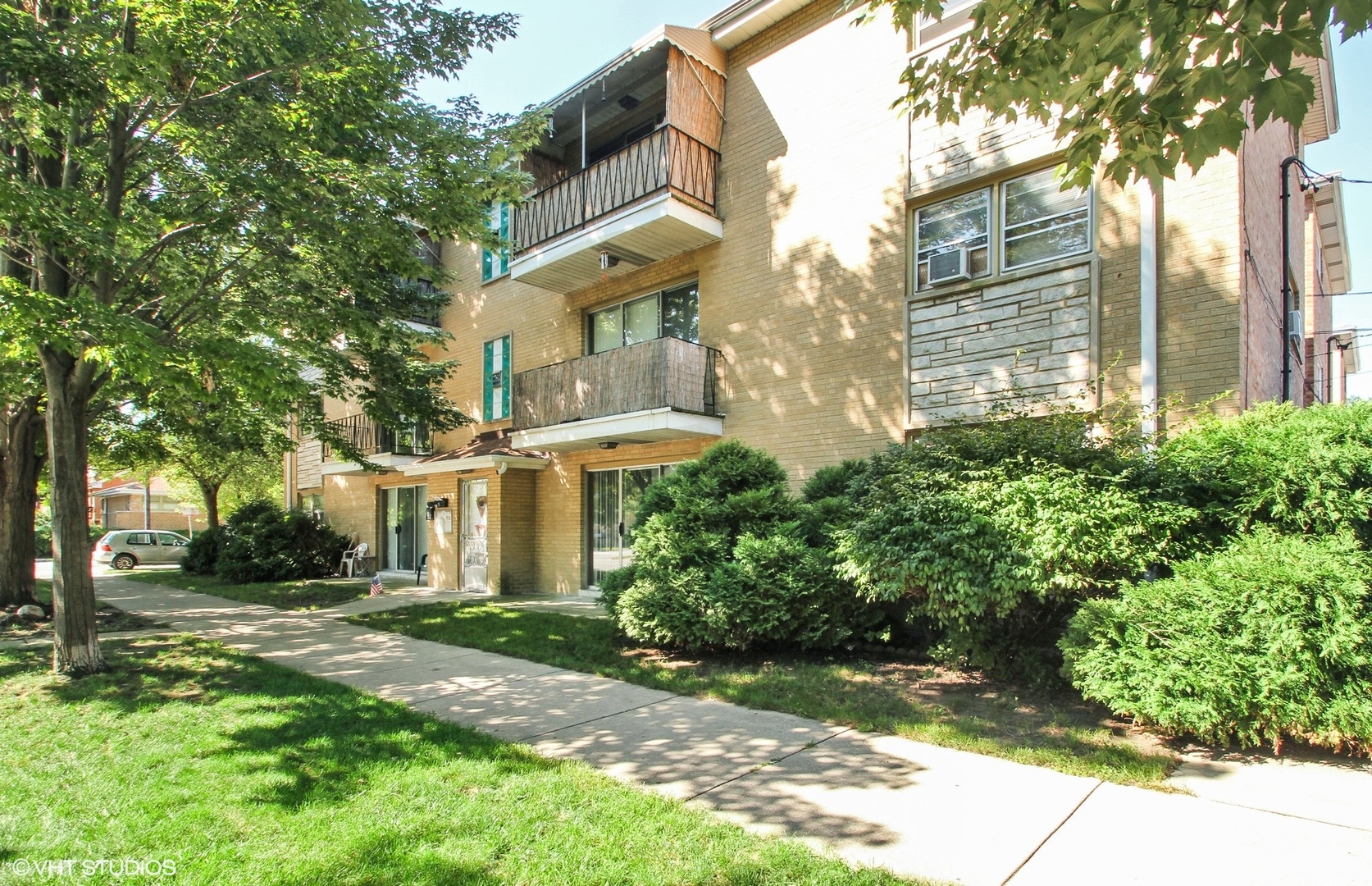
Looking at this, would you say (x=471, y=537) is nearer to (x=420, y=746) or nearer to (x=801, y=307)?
(x=801, y=307)

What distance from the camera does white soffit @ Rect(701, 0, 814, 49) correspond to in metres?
11.4

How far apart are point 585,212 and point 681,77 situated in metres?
2.61

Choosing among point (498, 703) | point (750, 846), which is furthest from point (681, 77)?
point (750, 846)

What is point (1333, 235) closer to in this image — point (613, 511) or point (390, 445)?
point (613, 511)

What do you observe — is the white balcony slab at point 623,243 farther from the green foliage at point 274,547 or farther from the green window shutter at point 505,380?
Answer: the green foliage at point 274,547

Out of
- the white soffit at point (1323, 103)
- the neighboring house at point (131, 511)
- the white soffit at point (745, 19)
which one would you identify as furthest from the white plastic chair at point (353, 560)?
the neighboring house at point (131, 511)

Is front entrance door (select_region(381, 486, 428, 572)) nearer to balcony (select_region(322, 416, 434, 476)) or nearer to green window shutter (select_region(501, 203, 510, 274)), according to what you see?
balcony (select_region(322, 416, 434, 476))

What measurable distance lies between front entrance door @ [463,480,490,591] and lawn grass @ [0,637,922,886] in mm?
9056

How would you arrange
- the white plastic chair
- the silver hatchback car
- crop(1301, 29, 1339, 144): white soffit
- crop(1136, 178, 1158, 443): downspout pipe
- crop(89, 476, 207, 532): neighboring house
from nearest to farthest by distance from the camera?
crop(1136, 178, 1158, 443): downspout pipe
crop(1301, 29, 1339, 144): white soffit
the white plastic chair
the silver hatchback car
crop(89, 476, 207, 532): neighboring house

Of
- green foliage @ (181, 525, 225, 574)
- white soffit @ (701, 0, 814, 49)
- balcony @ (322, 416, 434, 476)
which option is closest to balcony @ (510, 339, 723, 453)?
balcony @ (322, 416, 434, 476)

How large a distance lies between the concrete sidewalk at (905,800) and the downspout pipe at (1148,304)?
462cm

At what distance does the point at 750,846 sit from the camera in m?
3.59

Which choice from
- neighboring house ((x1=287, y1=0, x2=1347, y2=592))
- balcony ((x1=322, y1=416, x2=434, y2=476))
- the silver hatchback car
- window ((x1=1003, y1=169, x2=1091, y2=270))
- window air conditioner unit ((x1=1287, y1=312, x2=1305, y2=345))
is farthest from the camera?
the silver hatchback car

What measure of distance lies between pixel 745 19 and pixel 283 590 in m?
14.0
